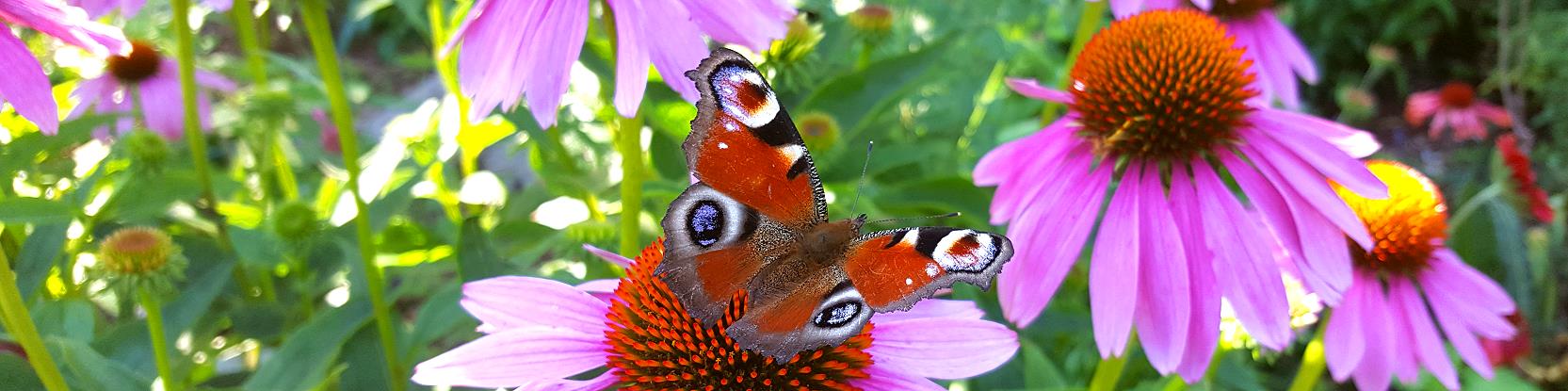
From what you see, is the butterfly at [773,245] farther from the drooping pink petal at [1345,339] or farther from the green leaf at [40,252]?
the green leaf at [40,252]

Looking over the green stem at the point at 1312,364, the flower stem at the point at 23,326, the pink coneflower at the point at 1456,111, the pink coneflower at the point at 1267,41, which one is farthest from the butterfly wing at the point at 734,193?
the pink coneflower at the point at 1456,111

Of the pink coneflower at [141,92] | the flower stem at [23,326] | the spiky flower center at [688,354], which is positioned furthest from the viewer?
the pink coneflower at [141,92]

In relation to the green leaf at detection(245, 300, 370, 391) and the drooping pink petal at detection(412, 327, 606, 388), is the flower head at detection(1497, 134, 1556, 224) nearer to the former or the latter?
the drooping pink petal at detection(412, 327, 606, 388)

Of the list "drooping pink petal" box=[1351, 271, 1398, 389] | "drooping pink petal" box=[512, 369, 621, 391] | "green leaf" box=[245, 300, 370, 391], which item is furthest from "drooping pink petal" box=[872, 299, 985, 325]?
"green leaf" box=[245, 300, 370, 391]

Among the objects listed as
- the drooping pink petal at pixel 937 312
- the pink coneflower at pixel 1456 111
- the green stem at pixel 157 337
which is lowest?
the pink coneflower at pixel 1456 111

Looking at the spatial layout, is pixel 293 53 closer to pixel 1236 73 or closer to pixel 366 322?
pixel 366 322

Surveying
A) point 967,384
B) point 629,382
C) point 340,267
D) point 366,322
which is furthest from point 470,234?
point 967,384

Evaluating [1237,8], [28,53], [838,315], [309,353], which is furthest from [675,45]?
[1237,8]

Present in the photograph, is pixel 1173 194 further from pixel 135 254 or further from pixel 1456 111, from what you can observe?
pixel 1456 111
